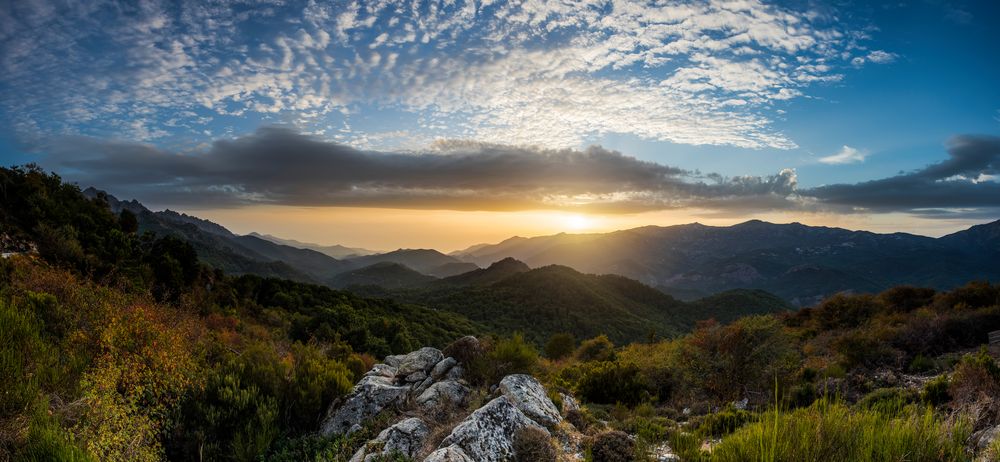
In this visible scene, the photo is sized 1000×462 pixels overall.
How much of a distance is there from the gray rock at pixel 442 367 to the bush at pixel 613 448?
550cm

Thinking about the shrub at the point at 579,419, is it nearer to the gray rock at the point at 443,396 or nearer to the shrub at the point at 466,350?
the gray rock at the point at 443,396

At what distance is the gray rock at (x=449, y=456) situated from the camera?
559cm

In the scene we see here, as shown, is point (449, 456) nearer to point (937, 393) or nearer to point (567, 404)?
point (567, 404)

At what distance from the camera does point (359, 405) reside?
9.20 metres

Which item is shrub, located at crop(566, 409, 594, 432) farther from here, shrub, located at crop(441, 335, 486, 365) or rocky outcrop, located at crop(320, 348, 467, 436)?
shrub, located at crop(441, 335, 486, 365)

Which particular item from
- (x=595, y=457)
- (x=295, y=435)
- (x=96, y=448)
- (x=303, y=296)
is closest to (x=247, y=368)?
(x=295, y=435)

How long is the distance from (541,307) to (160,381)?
8155cm

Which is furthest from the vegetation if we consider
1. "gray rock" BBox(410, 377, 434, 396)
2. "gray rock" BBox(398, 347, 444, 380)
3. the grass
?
"gray rock" BBox(410, 377, 434, 396)

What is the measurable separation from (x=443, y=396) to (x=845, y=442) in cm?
752

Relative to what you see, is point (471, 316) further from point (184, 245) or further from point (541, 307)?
point (184, 245)

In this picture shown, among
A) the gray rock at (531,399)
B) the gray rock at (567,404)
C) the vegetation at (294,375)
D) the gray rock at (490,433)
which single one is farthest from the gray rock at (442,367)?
the gray rock at (490,433)

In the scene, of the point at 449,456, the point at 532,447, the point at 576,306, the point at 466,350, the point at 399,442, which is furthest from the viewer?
the point at 576,306

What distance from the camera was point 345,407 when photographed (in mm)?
9180

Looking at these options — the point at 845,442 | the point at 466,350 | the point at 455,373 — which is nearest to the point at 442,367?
the point at 455,373
